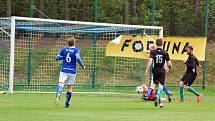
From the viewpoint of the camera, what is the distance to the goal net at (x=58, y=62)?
87.5 ft

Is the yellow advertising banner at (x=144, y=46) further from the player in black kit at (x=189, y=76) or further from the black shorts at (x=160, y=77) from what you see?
the black shorts at (x=160, y=77)

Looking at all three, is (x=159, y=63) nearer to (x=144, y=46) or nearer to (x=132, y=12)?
(x=144, y=46)

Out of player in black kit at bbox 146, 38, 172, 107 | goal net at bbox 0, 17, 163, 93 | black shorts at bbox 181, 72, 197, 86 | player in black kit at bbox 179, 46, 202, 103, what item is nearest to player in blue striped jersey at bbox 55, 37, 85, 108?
player in black kit at bbox 146, 38, 172, 107

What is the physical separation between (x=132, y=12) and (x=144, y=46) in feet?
41.7

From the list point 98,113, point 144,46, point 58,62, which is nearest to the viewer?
point 98,113

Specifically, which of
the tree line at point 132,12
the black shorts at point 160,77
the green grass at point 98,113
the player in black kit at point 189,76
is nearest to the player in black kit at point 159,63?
the black shorts at point 160,77

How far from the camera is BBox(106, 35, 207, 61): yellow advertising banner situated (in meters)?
27.2

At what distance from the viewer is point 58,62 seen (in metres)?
29.4

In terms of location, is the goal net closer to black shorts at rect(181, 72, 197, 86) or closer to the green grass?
black shorts at rect(181, 72, 197, 86)

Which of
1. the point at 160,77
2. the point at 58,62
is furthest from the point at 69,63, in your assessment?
the point at 58,62

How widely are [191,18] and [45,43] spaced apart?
9863 mm

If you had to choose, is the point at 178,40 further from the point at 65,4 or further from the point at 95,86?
the point at 65,4

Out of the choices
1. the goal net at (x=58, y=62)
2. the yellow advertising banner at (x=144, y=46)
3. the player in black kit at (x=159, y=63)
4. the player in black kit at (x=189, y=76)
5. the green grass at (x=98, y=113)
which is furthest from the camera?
the yellow advertising banner at (x=144, y=46)

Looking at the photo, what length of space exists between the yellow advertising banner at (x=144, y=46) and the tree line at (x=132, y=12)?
446cm
